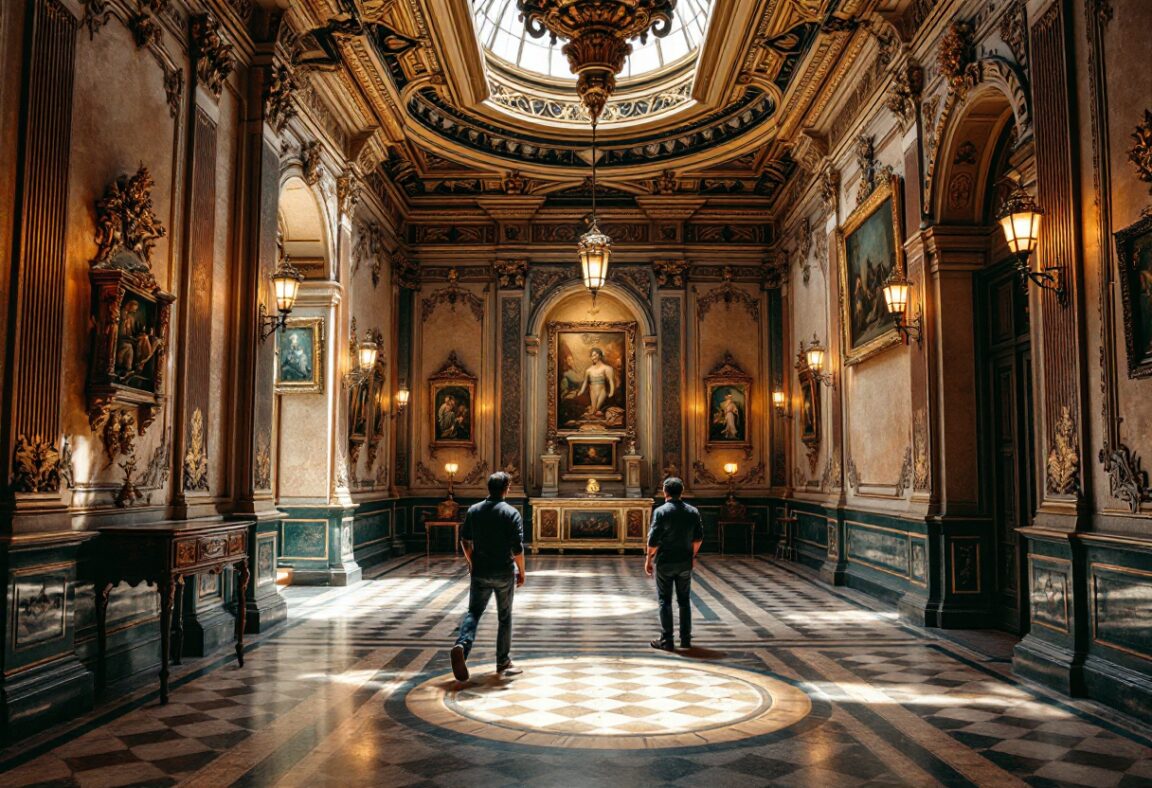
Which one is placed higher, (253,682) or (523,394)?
(523,394)

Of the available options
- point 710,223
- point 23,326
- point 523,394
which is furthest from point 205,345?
point 710,223

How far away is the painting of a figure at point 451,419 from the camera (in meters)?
17.9

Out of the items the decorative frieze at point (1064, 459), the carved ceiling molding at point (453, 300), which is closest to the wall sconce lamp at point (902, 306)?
the decorative frieze at point (1064, 459)

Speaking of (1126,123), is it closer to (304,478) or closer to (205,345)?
(205,345)

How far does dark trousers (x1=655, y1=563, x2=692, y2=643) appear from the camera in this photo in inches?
314

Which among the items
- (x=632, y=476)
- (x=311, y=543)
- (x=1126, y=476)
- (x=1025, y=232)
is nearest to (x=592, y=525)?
(x=632, y=476)

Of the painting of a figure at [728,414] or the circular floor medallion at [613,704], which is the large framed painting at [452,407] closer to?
the painting of a figure at [728,414]

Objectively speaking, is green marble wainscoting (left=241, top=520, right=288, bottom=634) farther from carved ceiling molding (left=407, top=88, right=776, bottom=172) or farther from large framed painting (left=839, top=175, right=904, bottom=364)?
carved ceiling molding (left=407, top=88, right=776, bottom=172)

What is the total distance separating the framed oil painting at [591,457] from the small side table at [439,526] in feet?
8.63

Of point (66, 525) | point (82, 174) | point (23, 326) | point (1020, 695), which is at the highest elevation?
point (82, 174)

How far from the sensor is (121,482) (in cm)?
709

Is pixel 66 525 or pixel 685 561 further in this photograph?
pixel 685 561

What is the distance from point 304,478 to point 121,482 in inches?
209

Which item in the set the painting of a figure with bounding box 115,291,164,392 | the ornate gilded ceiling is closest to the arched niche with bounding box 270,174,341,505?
the ornate gilded ceiling
